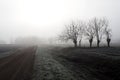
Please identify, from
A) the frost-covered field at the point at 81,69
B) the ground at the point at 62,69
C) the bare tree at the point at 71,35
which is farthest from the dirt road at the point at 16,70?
the bare tree at the point at 71,35

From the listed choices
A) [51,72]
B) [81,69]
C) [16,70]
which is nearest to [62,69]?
[51,72]

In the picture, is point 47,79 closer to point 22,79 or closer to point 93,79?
point 22,79

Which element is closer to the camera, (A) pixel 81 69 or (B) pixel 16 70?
(B) pixel 16 70

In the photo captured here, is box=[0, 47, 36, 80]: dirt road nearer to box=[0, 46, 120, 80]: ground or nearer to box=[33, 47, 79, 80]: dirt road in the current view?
box=[0, 46, 120, 80]: ground

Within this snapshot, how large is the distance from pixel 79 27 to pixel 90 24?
6.41 meters

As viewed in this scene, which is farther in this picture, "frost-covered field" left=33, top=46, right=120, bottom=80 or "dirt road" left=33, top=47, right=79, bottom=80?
"frost-covered field" left=33, top=46, right=120, bottom=80

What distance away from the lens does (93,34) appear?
5181 cm

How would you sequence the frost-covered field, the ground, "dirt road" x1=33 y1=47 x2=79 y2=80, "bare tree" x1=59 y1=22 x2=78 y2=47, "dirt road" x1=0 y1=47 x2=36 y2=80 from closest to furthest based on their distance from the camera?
"dirt road" x1=0 y1=47 x2=36 y2=80, "dirt road" x1=33 y1=47 x2=79 y2=80, the ground, the frost-covered field, "bare tree" x1=59 y1=22 x2=78 y2=47

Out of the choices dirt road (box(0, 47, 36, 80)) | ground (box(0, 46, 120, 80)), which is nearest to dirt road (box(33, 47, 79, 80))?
ground (box(0, 46, 120, 80))

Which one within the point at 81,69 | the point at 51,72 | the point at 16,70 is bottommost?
the point at 81,69

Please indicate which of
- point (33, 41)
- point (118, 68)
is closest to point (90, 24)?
point (118, 68)

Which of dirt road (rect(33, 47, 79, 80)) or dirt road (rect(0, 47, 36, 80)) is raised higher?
dirt road (rect(0, 47, 36, 80))

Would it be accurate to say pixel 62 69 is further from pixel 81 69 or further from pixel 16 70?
pixel 16 70

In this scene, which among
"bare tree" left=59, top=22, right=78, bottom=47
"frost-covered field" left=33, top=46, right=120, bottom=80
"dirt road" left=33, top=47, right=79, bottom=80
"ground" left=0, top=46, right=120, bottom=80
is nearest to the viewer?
"dirt road" left=33, top=47, right=79, bottom=80
